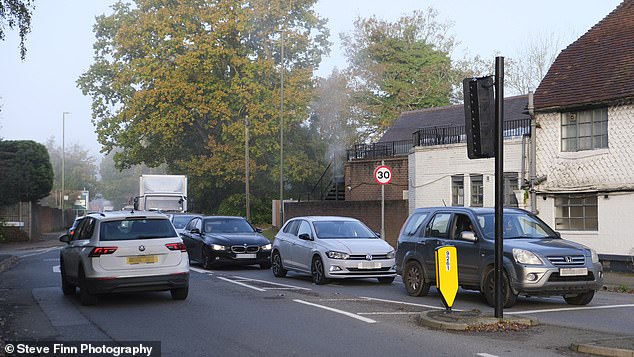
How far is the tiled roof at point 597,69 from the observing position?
925 inches

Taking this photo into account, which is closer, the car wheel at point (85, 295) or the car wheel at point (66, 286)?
the car wheel at point (85, 295)

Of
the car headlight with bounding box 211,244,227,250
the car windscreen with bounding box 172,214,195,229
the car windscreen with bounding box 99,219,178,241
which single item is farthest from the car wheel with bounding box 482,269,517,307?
the car windscreen with bounding box 172,214,195,229

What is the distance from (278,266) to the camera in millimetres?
19828

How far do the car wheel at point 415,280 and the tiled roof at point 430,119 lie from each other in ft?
68.3

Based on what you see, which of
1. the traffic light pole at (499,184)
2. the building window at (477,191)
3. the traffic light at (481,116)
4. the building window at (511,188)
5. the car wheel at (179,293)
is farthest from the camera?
the building window at (477,191)

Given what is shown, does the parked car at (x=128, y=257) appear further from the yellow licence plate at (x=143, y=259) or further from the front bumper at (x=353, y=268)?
the front bumper at (x=353, y=268)

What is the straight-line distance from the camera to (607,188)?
76.9 feet

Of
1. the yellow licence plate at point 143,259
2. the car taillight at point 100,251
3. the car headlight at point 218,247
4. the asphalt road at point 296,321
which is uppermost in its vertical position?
the car taillight at point 100,251

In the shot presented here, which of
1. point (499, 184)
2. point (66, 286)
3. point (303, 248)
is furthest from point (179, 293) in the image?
point (499, 184)

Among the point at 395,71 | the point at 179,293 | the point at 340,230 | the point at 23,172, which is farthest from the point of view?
the point at 395,71

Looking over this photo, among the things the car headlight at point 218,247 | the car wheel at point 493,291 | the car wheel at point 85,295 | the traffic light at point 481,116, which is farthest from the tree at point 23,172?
the traffic light at point 481,116

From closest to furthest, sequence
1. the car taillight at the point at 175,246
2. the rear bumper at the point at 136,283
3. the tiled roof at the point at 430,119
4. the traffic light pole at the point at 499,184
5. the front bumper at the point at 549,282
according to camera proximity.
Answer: the traffic light pole at the point at 499,184 → the front bumper at the point at 549,282 → the rear bumper at the point at 136,283 → the car taillight at the point at 175,246 → the tiled roof at the point at 430,119

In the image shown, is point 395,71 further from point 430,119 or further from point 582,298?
point 582,298

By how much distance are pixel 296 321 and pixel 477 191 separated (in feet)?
60.5
